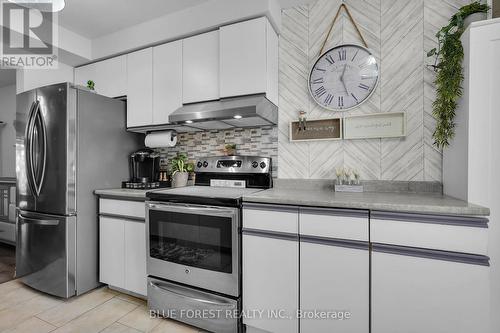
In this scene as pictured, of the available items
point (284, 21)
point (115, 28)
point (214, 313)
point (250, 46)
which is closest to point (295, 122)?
point (250, 46)

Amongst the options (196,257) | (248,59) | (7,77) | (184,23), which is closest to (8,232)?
(7,77)

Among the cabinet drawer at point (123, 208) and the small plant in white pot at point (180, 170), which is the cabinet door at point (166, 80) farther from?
the cabinet drawer at point (123, 208)

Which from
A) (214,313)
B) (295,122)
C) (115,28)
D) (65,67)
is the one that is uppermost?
(115,28)

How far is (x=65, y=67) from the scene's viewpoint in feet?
9.30

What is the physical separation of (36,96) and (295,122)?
242cm

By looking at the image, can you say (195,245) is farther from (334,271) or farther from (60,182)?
(60,182)

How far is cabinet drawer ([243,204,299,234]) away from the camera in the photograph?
143cm

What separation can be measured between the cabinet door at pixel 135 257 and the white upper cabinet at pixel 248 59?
4.53 ft

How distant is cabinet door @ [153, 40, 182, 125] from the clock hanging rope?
49.1 inches

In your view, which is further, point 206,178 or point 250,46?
point 206,178

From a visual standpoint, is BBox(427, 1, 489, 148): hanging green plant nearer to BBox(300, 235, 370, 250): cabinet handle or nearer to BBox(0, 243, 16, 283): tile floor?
BBox(300, 235, 370, 250): cabinet handle

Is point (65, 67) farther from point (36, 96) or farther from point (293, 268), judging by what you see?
point (293, 268)

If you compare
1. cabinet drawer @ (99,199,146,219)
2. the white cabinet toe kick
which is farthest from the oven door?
cabinet drawer @ (99,199,146,219)

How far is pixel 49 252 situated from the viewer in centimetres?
206
